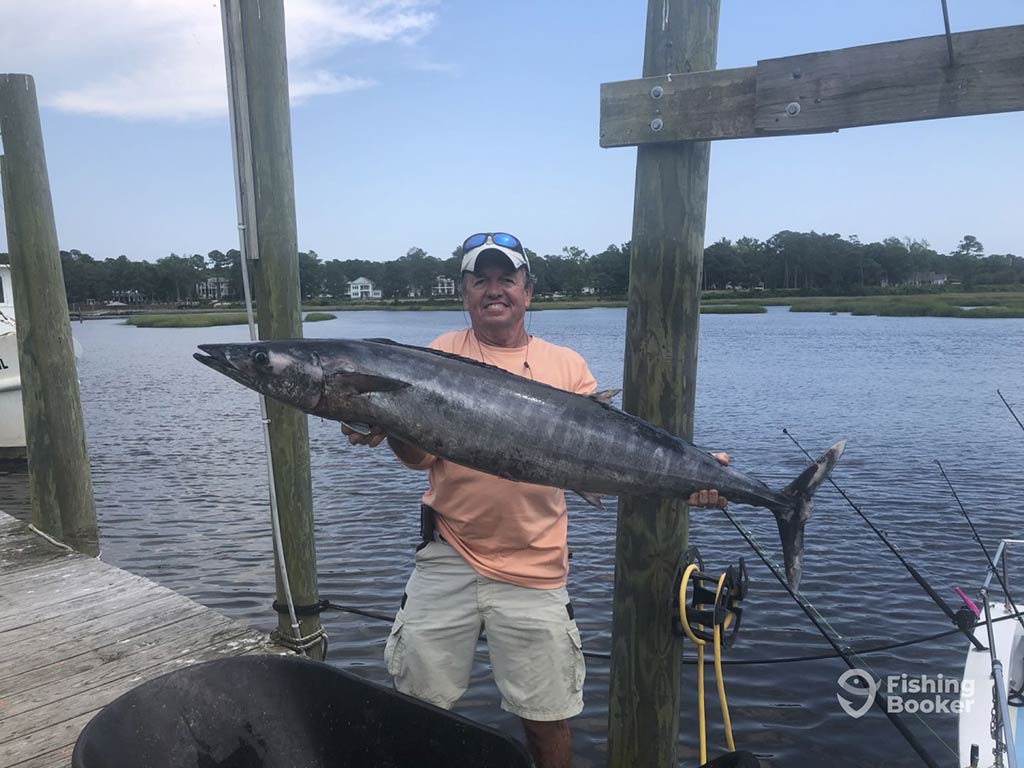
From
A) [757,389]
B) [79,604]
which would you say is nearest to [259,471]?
[79,604]

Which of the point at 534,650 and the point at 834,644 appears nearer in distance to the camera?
the point at 534,650

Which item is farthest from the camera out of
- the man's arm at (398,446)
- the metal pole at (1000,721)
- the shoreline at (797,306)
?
the shoreline at (797,306)

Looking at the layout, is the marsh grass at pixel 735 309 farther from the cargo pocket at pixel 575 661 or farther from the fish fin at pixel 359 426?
the fish fin at pixel 359 426

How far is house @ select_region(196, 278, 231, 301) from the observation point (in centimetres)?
14225

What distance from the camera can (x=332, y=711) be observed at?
3.43m

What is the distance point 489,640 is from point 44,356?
23.4ft

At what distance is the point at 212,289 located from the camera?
5733 inches

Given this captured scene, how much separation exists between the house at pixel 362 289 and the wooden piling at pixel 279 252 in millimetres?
137206

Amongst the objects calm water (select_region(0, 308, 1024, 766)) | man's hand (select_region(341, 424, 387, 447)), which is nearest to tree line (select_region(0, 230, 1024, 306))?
calm water (select_region(0, 308, 1024, 766))

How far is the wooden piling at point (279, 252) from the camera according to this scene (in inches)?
185

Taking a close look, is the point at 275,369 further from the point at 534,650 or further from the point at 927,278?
the point at 927,278

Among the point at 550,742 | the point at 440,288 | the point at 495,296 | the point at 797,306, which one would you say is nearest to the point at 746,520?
the point at 550,742

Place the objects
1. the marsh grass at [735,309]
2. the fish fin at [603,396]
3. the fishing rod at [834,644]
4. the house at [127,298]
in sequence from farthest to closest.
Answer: the house at [127,298], the marsh grass at [735,309], the fishing rod at [834,644], the fish fin at [603,396]

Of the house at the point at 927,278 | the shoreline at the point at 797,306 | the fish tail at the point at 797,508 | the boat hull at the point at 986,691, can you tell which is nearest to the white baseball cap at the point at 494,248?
the fish tail at the point at 797,508
